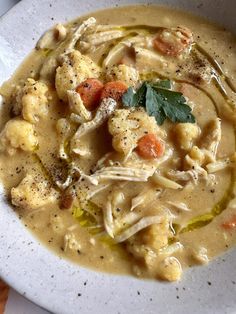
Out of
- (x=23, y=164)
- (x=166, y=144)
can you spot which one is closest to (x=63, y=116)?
(x=23, y=164)

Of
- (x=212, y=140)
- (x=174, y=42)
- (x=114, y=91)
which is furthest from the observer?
(x=174, y=42)

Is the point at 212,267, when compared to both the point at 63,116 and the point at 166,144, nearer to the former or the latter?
the point at 166,144

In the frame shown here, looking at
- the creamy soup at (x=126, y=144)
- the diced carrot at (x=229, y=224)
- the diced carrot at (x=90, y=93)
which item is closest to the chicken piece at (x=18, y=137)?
the creamy soup at (x=126, y=144)

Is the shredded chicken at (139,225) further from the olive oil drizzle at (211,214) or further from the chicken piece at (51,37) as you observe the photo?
the chicken piece at (51,37)

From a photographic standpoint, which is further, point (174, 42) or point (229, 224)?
point (174, 42)

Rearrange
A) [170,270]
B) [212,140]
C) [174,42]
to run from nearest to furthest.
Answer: [170,270], [212,140], [174,42]

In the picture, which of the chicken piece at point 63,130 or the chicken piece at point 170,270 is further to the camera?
the chicken piece at point 63,130

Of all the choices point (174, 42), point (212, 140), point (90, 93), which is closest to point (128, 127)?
point (90, 93)

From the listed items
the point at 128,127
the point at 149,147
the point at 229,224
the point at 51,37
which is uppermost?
the point at 51,37

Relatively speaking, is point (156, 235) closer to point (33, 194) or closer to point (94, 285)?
point (94, 285)
